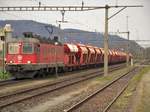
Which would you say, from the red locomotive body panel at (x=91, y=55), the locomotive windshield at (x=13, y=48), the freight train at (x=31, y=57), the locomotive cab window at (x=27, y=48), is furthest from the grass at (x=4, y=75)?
the red locomotive body panel at (x=91, y=55)

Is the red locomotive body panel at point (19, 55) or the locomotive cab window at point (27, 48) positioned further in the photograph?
the locomotive cab window at point (27, 48)

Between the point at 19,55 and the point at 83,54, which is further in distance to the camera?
the point at 83,54

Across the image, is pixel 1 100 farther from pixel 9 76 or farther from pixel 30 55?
pixel 9 76

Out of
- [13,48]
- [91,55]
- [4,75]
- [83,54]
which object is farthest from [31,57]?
[91,55]

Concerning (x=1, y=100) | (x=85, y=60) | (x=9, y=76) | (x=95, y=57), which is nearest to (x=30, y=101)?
(x=1, y=100)

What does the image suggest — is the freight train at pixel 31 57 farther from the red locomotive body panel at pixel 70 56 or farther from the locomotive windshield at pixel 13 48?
the red locomotive body panel at pixel 70 56

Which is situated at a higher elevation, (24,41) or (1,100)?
(24,41)

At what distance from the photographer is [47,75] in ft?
140

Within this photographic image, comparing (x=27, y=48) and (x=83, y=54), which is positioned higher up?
(x=27, y=48)

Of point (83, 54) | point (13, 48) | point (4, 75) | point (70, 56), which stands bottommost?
point (4, 75)

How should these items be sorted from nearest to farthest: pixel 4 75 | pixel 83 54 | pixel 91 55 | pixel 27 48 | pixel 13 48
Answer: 1. pixel 27 48
2. pixel 13 48
3. pixel 4 75
4. pixel 83 54
5. pixel 91 55

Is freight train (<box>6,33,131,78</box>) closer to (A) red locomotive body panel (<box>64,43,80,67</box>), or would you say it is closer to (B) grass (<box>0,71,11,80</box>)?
(B) grass (<box>0,71,11,80</box>)

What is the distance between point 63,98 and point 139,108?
18.9 ft

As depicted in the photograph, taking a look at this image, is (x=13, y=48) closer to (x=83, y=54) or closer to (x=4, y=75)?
(x=4, y=75)
